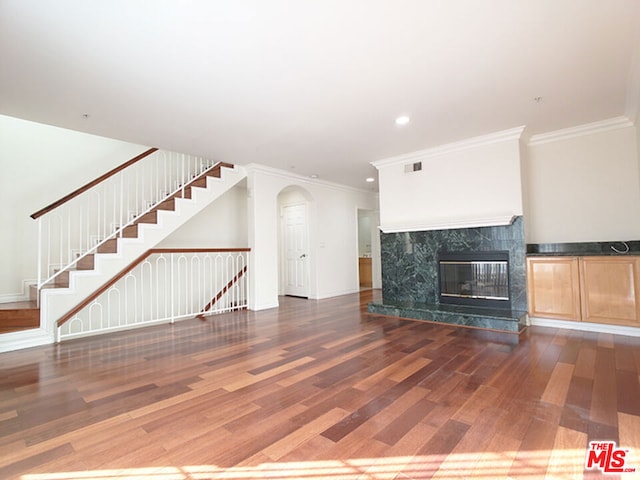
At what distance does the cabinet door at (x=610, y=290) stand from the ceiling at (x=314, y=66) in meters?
1.82

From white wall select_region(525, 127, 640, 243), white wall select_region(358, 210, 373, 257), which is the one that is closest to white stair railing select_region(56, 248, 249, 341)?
white wall select_region(358, 210, 373, 257)

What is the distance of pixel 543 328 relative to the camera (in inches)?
158

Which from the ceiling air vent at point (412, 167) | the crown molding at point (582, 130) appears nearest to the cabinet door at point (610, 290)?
the crown molding at point (582, 130)

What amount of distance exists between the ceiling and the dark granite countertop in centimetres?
162

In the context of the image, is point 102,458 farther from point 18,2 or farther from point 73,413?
point 18,2

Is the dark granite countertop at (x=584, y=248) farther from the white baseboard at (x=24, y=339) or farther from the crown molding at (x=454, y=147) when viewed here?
the white baseboard at (x=24, y=339)

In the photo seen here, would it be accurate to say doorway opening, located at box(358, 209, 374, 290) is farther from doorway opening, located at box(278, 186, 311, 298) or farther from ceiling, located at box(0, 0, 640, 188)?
ceiling, located at box(0, 0, 640, 188)

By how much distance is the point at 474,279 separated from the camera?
461cm

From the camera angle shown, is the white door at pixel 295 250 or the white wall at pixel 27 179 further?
the white door at pixel 295 250

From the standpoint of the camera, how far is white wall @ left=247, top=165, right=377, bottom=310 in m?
5.62

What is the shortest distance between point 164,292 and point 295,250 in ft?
9.47

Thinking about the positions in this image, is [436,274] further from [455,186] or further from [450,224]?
[455,186]

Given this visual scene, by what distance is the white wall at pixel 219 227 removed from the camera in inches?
243

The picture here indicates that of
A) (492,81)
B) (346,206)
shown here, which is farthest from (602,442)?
(346,206)
